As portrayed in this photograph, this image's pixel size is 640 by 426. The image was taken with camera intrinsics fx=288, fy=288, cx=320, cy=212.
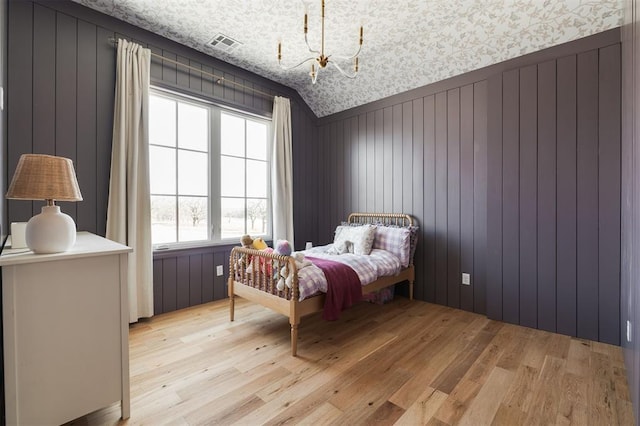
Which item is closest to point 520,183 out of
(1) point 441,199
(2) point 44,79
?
(1) point 441,199

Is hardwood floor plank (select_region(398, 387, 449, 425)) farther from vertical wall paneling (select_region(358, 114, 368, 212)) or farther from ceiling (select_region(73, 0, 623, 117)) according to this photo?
ceiling (select_region(73, 0, 623, 117))

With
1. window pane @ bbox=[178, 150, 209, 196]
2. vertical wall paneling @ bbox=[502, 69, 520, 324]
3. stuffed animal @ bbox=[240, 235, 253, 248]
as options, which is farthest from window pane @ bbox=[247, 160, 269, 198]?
vertical wall paneling @ bbox=[502, 69, 520, 324]

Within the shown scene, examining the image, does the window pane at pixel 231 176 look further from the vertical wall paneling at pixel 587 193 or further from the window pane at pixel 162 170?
the vertical wall paneling at pixel 587 193

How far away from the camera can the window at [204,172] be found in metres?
2.94

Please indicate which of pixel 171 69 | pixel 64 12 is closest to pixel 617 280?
pixel 171 69

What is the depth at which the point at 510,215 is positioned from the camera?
271 cm

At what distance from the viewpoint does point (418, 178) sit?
3365mm

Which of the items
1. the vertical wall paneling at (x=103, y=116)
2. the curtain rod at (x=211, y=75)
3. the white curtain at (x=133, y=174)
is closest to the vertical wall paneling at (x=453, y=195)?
the curtain rod at (x=211, y=75)

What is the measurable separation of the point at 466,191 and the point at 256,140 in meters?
2.59

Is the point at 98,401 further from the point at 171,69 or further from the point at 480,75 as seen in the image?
the point at 480,75

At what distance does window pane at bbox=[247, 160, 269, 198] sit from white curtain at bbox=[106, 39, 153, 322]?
123 centimetres

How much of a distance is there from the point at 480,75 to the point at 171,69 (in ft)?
10.2

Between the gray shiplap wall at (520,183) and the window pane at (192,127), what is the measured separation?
212 centimetres

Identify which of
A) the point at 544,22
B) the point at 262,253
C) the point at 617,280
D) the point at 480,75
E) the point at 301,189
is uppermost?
the point at 544,22
